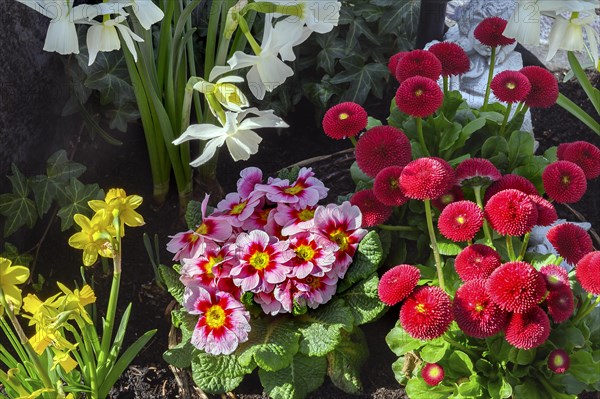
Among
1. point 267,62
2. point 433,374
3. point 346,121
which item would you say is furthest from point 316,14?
point 433,374

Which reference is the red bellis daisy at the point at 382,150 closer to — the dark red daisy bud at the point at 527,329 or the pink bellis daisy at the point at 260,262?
the pink bellis daisy at the point at 260,262

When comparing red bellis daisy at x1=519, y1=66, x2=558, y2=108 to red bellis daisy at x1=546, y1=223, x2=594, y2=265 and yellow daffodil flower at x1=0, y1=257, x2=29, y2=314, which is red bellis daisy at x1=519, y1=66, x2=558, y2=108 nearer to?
red bellis daisy at x1=546, y1=223, x2=594, y2=265

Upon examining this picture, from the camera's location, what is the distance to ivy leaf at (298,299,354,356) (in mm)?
1555

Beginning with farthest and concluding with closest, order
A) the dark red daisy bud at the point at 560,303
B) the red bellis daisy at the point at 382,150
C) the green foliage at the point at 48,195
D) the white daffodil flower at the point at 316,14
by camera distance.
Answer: the green foliage at the point at 48,195
the red bellis daisy at the point at 382,150
the white daffodil flower at the point at 316,14
the dark red daisy bud at the point at 560,303

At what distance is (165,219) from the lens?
6.80 ft

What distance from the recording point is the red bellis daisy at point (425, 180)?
1.33 metres

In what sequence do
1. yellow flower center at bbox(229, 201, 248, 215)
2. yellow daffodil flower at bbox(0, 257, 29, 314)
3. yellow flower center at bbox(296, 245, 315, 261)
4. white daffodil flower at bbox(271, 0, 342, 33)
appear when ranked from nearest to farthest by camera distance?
yellow daffodil flower at bbox(0, 257, 29, 314) < white daffodil flower at bbox(271, 0, 342, 33) < yellow flower center at bbox(296, 245, 315, 261) < yellow flower center at bbox(229, 201, 248, 215)

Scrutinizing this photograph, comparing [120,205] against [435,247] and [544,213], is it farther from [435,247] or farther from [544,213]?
[544,213]

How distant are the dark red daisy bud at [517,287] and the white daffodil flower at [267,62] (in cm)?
51

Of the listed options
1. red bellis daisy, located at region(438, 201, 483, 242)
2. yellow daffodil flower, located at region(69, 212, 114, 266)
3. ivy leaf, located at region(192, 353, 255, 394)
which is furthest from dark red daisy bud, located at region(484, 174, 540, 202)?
yellow daffodil flower, located at region(69, 212, 114, 266)

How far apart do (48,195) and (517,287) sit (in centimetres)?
115

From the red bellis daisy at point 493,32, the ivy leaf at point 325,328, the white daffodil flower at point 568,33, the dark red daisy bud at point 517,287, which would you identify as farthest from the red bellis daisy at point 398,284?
the red bellis daisy at point 493,32

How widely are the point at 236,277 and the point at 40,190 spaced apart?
1.95 feet

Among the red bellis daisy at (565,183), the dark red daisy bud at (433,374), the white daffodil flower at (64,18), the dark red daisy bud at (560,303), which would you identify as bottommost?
the dark red daisy bud at (433,374)
